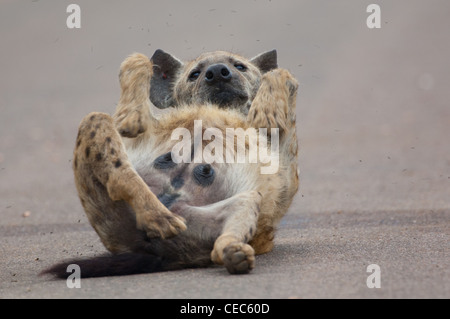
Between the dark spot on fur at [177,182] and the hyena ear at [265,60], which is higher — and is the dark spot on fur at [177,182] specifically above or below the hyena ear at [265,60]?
below

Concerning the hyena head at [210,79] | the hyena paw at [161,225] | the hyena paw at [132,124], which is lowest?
the hyena paw at [161,225]

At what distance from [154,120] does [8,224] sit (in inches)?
120

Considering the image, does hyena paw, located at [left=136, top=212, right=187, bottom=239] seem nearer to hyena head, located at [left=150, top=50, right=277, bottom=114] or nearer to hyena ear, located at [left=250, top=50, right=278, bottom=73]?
hyena head, located at [left=150, top=50, right=277, bottom=114]

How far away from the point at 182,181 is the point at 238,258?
0.99 meters

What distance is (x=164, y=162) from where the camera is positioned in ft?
19.2

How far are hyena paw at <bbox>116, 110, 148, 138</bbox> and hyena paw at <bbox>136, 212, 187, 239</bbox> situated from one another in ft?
3.55

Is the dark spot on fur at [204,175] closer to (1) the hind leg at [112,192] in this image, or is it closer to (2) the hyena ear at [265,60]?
(1) the hind leg at [112,192]

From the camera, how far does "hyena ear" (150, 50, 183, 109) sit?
7.35 m

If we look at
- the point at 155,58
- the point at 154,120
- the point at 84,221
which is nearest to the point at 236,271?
the point at 154,120

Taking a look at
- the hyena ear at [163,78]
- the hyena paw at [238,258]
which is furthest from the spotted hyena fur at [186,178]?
the hyena ear at [163,78]

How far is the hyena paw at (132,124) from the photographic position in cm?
609

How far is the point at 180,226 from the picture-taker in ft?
16.9

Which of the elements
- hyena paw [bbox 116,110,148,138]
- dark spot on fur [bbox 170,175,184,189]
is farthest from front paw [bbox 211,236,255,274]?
hyena paw [bbox 116,110,148,138]
